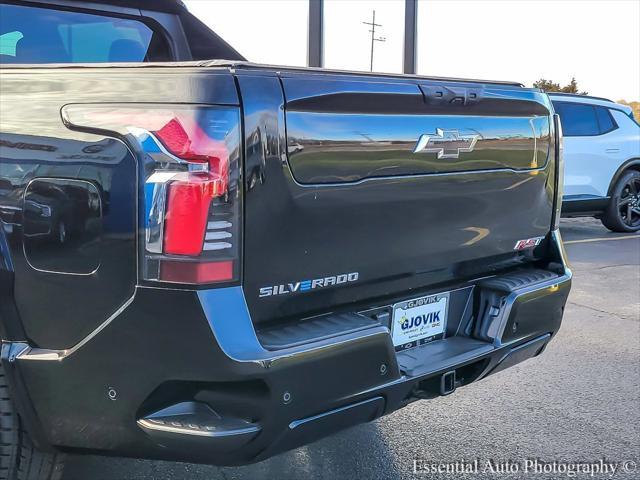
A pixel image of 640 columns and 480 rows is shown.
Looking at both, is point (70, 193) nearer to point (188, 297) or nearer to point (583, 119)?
point (188, 297)

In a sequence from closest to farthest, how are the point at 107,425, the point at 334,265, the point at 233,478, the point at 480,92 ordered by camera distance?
the point at 107,425 < the point at 334,265 < the point at 480,92 < the point at 233,478

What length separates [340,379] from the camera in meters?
2.14

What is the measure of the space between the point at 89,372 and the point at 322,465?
1332 mm

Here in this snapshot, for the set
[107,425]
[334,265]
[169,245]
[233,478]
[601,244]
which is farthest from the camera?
[601,244]

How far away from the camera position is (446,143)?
2.46 m

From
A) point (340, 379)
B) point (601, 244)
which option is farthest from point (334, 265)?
point (601, 244)

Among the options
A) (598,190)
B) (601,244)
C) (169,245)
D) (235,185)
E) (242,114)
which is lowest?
(601,244)

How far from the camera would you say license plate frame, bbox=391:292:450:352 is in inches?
102

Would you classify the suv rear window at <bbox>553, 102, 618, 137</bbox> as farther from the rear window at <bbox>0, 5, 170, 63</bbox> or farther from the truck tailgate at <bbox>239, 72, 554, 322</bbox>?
the rear window at <bbox>0, 5, 170, 63</bbox>

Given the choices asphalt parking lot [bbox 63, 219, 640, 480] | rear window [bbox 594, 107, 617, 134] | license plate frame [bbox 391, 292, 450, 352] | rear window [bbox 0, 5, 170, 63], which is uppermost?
rear window [bbox 0, 5, 170, 63]

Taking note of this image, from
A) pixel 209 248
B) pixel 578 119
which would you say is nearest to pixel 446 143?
pixel 209 248

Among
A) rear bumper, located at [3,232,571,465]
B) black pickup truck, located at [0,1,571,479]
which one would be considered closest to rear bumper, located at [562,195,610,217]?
black pickup truck, located at [0,1,571,479]

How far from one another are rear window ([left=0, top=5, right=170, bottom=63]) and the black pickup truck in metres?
1.04

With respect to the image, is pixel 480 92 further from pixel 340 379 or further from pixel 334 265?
pixel 340 379
